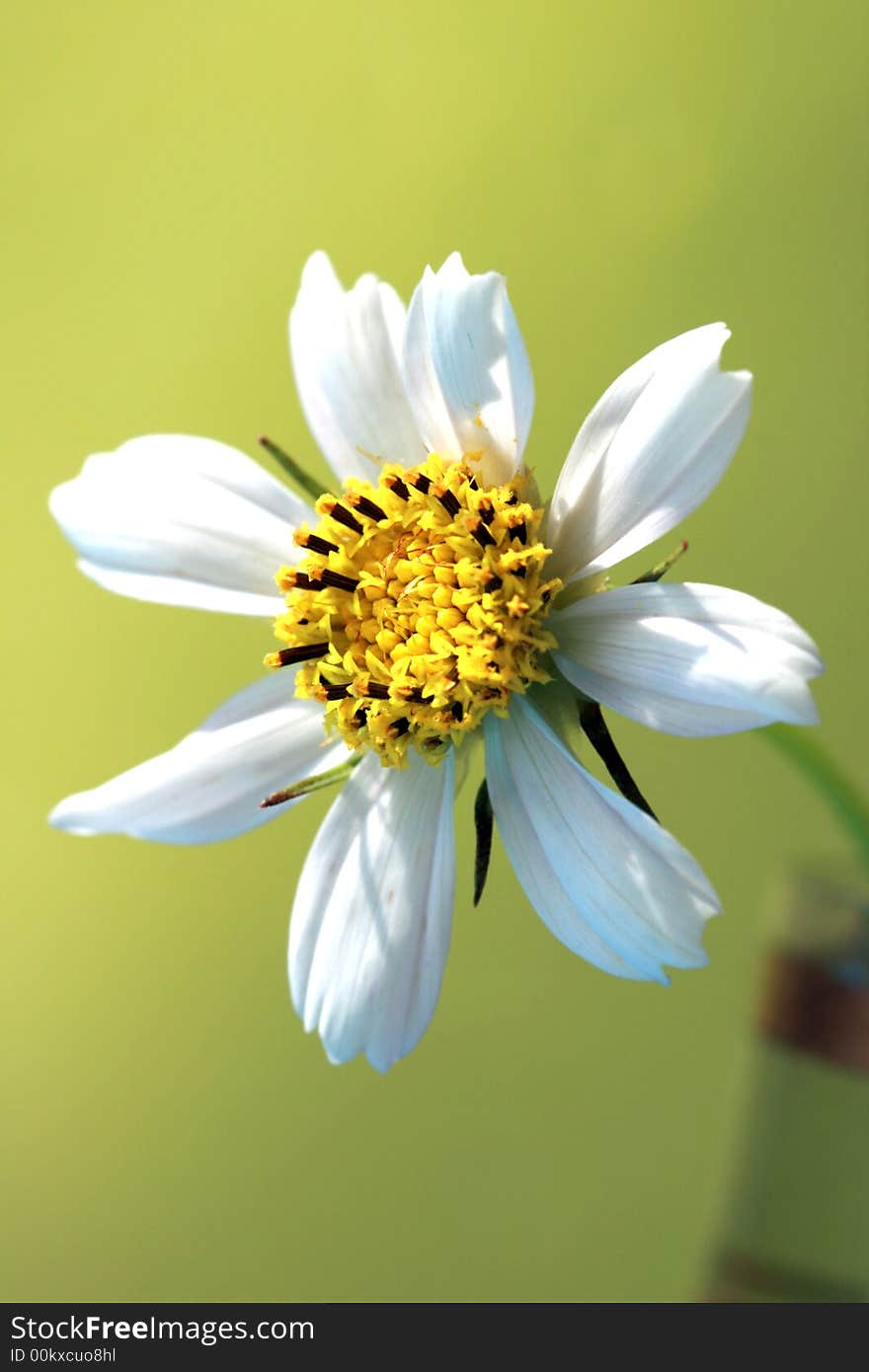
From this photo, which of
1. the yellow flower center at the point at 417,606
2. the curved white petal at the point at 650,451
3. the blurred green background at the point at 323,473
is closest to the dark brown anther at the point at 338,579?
the yellow flower center at the point at 417,606

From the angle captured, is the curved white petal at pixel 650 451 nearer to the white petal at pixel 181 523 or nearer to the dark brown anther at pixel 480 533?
the dark brown anther at pixel 480 533

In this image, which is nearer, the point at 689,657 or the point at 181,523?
the point at 689,657

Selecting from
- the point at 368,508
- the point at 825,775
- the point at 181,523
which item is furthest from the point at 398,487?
the point at 825,775

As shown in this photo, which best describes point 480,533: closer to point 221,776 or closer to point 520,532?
point 520,532

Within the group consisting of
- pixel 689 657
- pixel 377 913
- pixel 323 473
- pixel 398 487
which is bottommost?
pixel 377 913

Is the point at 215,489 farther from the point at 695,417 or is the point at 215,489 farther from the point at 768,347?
the point at 768,347

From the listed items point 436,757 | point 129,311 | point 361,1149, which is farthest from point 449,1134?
point 129,311

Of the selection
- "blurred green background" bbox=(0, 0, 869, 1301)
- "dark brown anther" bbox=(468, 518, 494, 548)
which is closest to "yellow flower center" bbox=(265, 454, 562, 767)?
"dark brown anther" bbox=(468, 518, 494, 548)

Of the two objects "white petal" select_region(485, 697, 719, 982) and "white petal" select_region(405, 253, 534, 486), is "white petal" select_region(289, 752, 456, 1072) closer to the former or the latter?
"white petal" select_region(485, 697, 719, 982)
